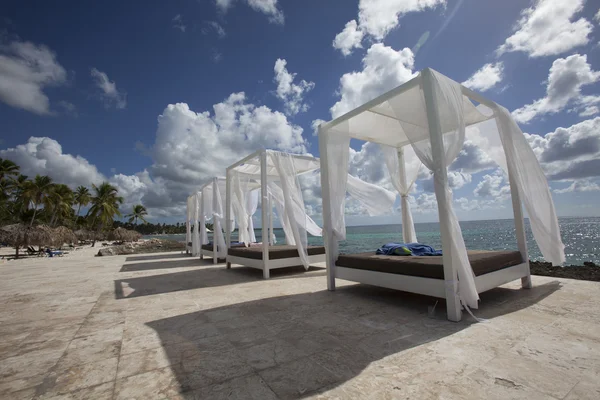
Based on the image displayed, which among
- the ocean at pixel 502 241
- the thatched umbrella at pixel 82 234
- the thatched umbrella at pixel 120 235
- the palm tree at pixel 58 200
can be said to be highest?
the palm tree at pixel 58 200

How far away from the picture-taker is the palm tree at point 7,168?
19.7m

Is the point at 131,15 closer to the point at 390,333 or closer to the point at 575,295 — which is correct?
the point at 390,333

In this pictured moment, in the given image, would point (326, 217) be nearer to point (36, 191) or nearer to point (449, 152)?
point (449, 152)

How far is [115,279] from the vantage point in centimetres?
555

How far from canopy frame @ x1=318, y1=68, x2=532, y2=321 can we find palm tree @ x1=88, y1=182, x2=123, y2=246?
28.9 metres

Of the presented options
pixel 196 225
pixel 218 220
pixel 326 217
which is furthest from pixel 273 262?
pixel 196 225

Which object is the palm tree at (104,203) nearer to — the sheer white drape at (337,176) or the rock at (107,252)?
the rock at (107,252)

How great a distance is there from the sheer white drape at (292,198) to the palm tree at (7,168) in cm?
2558

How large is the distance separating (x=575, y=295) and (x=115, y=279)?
747cm

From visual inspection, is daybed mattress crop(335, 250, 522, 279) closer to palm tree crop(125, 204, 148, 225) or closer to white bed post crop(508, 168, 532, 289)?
white bed post crop(508, 168, 532, 289)

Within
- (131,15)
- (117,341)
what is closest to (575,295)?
(117,341)

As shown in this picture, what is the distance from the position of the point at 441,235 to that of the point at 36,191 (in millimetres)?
26611

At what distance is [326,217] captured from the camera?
3.95 m

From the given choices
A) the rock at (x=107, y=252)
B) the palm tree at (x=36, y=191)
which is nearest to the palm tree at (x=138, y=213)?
the palm tree at (x=36, y=191)
